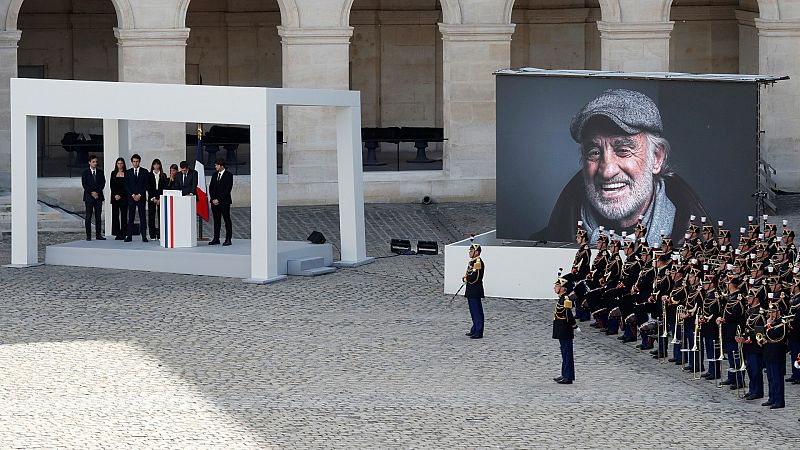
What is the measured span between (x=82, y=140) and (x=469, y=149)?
8141mm

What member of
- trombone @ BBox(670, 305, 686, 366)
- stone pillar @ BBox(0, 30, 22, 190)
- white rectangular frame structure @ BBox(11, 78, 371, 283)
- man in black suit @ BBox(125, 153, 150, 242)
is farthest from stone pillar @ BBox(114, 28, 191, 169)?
trombone @ BBox(670, 305, 686, 366)

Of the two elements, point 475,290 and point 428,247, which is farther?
point 428,247

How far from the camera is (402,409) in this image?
18.7 metres

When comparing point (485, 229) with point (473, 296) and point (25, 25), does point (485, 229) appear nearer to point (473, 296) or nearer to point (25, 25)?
point (473, 296)

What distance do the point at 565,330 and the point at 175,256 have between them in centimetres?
902

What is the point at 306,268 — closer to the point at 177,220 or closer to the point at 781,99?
the point at 177,220

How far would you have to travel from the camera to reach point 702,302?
20.3 m

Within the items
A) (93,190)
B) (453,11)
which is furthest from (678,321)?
(453,11)

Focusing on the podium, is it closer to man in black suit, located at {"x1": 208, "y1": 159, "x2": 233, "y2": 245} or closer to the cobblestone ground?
man in black suit, located at {"x1": 208, "y1": 159, "x2": 233, "y2": 245}

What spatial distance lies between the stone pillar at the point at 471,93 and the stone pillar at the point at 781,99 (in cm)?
504

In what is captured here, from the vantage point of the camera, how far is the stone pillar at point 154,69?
1330 inches

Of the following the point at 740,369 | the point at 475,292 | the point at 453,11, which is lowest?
the point at 740,369

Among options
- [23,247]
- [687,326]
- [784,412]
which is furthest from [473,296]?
[23,247]

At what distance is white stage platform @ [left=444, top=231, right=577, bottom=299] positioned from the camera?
25062 millimetres
